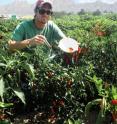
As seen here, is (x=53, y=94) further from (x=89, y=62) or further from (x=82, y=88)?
(x=89, y=62)

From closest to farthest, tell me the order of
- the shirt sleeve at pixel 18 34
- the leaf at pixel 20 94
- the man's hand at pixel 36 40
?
the leaf at pixel 20 94, the man's hand at pixel 36 40, the shirt sleeve at pixel 18 34

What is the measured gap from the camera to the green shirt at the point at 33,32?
5.13 metres

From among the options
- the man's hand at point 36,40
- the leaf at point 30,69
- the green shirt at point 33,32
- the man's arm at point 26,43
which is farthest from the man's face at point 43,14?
the leaf at point 30,69

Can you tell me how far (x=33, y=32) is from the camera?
17.3 feet

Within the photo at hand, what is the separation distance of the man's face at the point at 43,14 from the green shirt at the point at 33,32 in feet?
0.50

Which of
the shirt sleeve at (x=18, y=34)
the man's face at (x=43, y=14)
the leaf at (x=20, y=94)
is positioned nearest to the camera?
the leaf at (x=20, y=94)

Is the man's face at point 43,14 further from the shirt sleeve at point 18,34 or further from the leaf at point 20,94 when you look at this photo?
the leaf at point 20,94

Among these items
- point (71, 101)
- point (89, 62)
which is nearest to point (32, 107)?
point (71, 101)

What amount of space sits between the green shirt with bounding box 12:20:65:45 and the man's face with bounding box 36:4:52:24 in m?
0.15

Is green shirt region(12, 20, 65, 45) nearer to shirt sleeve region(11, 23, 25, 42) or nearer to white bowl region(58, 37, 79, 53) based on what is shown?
shirt sleeve region(11, 23, 25, 42)

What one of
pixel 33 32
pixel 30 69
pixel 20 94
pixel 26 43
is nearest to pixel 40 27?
pixel 33 32

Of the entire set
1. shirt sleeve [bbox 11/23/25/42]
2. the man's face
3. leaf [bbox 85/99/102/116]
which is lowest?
leaf [bbox 85/99/102/116]

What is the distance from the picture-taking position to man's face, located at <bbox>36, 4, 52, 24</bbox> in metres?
5.20

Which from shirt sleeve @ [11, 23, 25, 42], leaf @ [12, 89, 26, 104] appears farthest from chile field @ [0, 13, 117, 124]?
shirt sleeve @ [11, 23, 25, 42]
